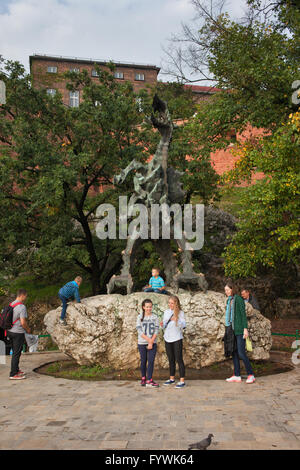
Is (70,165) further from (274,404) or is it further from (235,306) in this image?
(274,404)

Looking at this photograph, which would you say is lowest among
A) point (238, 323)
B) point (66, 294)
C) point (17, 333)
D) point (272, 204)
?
point (17, 333)

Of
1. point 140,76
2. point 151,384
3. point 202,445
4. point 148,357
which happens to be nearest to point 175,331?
point 148,357

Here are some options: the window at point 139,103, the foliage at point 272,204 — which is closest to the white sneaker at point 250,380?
the foliage at point 272,204

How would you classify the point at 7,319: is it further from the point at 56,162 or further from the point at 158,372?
the point at 56,162

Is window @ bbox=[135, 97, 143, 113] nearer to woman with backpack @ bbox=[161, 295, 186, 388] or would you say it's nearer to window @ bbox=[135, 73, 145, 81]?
woman with backpack @ bbox=[161, 295, 186, 388]

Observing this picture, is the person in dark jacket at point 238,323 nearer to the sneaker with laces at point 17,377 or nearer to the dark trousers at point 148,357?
the dark trousers at point 148,357

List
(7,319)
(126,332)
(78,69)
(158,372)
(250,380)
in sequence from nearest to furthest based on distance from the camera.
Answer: (250,380)
(7,319)
(158,372)
(126,332)
(78,69)

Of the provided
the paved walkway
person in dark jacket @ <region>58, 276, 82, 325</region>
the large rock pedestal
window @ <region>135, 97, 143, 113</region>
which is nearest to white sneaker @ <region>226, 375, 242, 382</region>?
the paved walkway

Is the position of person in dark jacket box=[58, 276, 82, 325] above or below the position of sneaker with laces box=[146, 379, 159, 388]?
above

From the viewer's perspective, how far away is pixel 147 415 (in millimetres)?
5086

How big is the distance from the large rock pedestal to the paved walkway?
0.77 metres

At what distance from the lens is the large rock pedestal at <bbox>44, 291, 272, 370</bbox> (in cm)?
771

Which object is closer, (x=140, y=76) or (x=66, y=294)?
(x=66, y=294)

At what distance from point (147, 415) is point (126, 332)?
282 centimetres
